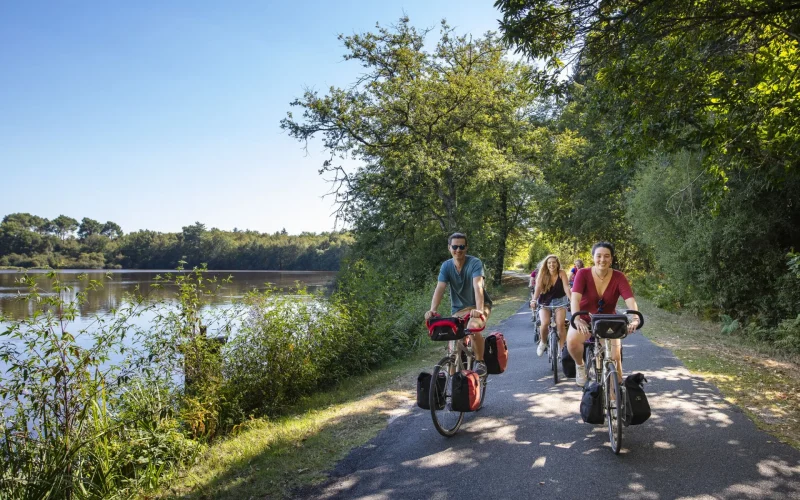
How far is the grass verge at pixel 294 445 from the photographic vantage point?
4.54 meters

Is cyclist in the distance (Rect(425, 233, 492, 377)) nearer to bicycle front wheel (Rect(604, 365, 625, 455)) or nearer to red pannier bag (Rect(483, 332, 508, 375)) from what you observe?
red pannier bag (Rect(483, 332, 508, 375))

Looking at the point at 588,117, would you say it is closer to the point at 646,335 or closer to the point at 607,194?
the point at 646,335

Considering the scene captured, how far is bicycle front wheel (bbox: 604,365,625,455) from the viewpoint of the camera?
452 centimetres

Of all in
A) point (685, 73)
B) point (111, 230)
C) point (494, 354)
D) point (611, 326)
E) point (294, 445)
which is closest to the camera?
point (611, 326)

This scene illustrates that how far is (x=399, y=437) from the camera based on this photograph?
5.42 m

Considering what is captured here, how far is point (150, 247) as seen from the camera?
67562 millimetres

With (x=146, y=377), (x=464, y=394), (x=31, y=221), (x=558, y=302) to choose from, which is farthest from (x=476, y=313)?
(x=31, y=221)

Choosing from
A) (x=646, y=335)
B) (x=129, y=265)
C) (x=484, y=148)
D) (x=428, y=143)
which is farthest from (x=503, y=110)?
(x=129, y=265)

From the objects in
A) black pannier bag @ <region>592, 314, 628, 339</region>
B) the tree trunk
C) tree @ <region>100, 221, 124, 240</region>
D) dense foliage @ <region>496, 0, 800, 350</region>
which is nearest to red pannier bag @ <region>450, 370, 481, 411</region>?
black pannier bag @ <region>592, 314, 628, 339</region>

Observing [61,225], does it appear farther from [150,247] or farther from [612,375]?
[150,247]

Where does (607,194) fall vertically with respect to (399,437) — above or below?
above

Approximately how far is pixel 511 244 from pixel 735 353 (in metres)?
27.1

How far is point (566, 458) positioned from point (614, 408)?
67cm

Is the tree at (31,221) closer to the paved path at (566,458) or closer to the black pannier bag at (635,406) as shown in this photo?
the paved path at (566,458)
